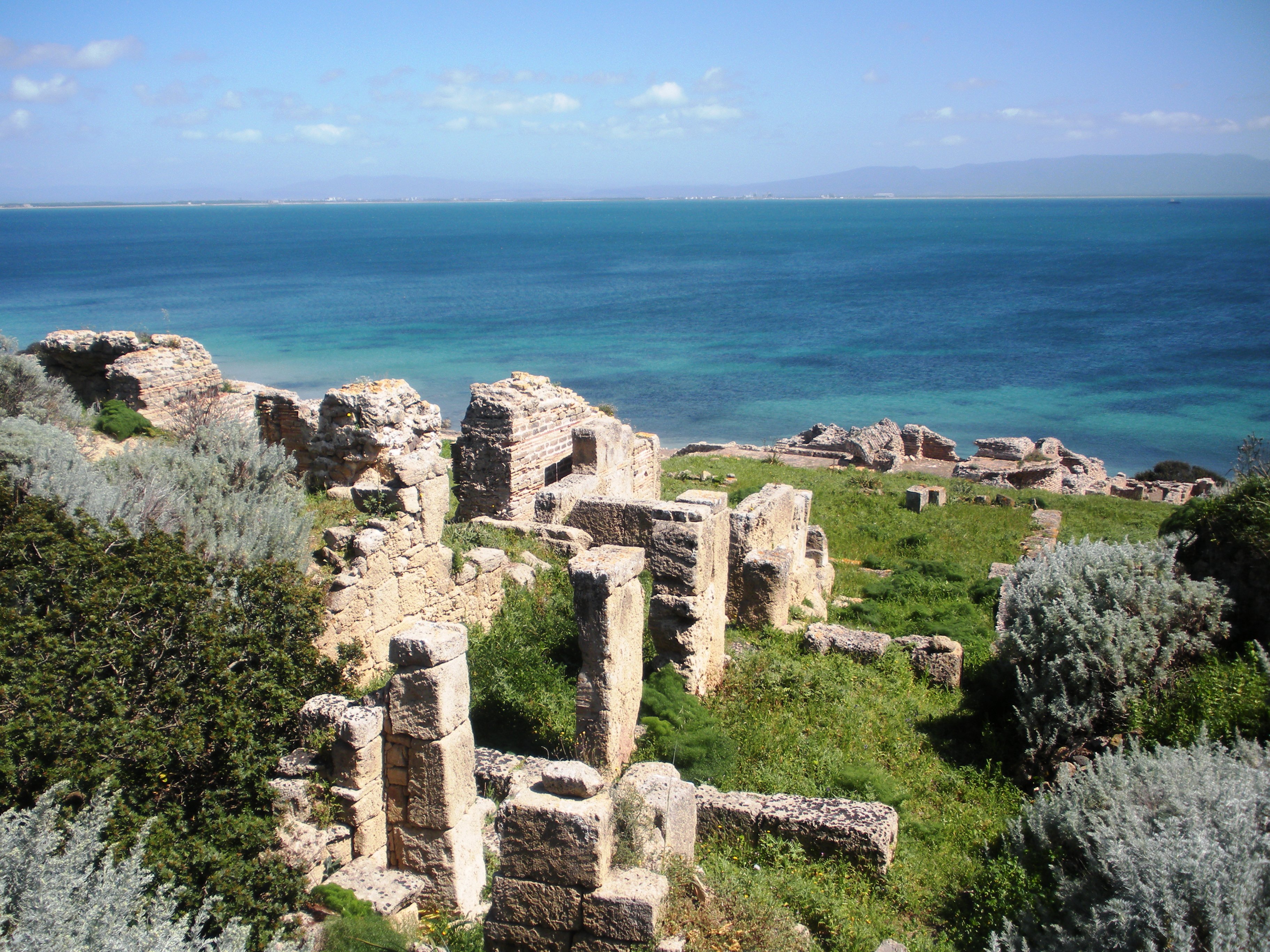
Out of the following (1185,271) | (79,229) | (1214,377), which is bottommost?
(1214,377)

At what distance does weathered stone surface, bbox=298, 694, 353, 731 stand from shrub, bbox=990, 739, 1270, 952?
436 centimetres

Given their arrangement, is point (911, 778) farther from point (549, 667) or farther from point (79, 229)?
point (79, 229)

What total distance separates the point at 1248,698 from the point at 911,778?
273 centimetres

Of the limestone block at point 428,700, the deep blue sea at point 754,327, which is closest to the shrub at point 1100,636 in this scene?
the limestone block at point 428,700

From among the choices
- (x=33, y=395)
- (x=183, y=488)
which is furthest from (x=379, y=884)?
(x=33, y=395)

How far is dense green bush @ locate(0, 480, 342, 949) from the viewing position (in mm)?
5051

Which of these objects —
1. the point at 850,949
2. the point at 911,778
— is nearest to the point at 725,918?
the point at 850,949

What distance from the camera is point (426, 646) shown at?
5.53 metres

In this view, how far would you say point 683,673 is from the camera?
27.9 ft

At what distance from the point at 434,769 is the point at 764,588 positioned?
537 centimetres

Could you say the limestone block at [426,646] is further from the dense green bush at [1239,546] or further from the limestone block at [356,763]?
the dense green bush at [1239,546]

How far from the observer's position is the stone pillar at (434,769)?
5.60m

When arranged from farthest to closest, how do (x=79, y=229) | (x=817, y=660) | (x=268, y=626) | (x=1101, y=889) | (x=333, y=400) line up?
1. (x=79, y=229)
2. (x=333, y=400)
3. (x=817, y=660)
4. (x=268, y=626)
5. (x=1101, y=889)

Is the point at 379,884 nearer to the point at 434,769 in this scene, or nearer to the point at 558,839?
the point at 434,769
